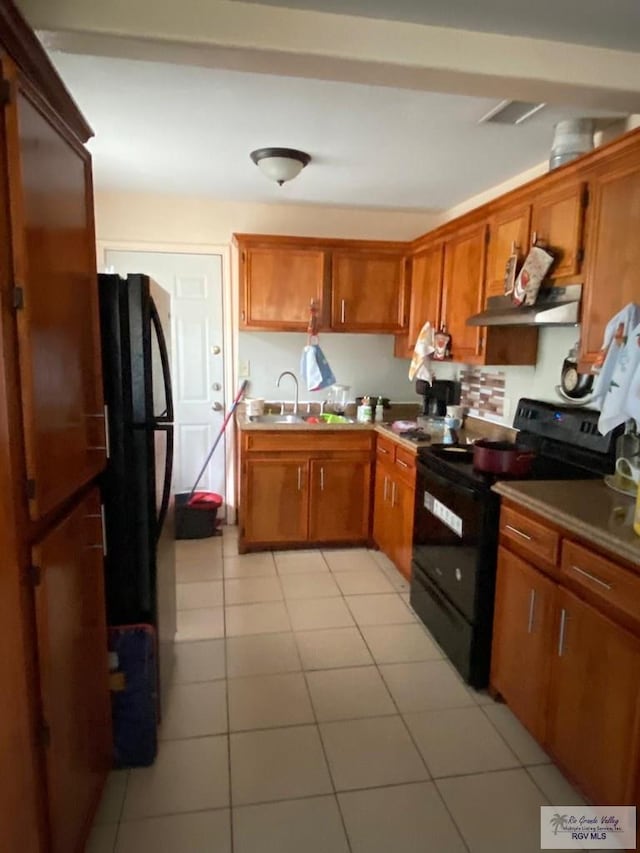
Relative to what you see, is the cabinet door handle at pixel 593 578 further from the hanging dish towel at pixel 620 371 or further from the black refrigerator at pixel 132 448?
the black refrigerator at pixel 132 448

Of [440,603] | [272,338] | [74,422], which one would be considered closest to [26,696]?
[74,422]

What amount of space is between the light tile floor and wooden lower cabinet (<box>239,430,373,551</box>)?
2.48 feet

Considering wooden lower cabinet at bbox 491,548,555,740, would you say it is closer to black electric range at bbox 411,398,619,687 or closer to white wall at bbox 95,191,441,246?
black electric range at bbox 411,398,619,687

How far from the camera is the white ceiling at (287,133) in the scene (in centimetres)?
207

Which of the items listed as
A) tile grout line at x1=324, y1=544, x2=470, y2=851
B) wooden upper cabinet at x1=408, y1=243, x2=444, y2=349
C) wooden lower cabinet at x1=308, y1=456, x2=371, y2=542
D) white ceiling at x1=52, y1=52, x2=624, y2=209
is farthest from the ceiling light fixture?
tile grout line at x1=324, y1=544, x2=470, y2=851

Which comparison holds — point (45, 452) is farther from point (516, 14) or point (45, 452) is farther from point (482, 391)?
point (482, 391)

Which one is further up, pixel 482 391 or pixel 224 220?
pixel 224 220

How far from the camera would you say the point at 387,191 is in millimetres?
3502

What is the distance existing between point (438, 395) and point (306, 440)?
1.00 metres

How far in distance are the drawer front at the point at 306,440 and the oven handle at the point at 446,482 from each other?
848 mm

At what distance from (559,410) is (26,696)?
2.30 m

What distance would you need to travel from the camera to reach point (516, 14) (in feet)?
5.19

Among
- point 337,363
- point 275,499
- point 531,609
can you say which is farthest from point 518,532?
point 337,363

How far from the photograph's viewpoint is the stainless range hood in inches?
85.0
